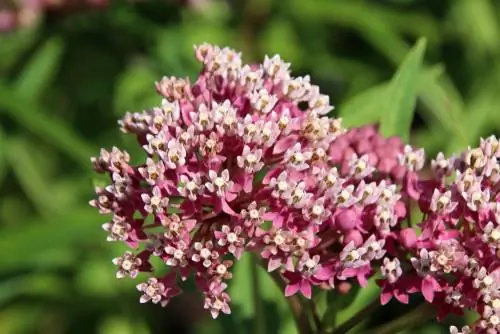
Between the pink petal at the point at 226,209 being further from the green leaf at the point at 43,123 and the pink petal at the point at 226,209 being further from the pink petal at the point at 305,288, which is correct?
the green leaf at the point at 43,123

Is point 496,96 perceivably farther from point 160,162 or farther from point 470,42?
point 160,162

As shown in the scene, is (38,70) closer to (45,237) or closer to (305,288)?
(45,237)

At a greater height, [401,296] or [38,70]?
[38,70]

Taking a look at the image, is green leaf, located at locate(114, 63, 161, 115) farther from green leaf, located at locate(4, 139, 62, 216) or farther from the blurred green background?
green leaf, located at locate(4, 139, 62, 216)

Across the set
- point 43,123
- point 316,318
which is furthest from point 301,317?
point 43,123

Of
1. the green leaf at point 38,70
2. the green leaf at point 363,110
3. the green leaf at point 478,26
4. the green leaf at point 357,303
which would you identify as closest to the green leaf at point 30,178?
the green leaf at point 38,70

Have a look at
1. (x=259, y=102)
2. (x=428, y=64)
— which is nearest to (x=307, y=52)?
(x=428, y=64)
